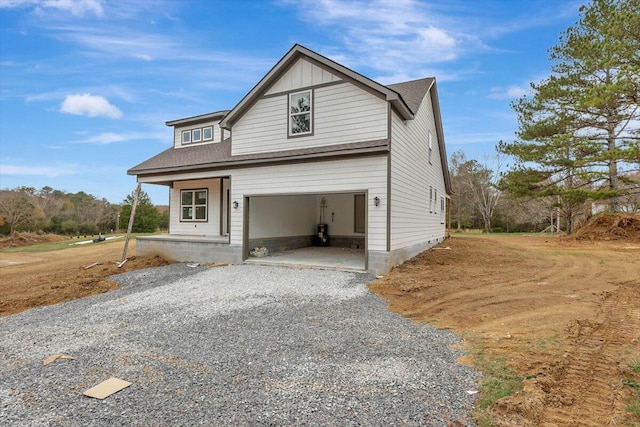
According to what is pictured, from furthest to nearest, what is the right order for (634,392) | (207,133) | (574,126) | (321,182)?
A: (574,126) < (207,133) < (321,182) < (634,392)

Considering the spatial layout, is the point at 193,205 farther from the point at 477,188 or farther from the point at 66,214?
the point at 66,214

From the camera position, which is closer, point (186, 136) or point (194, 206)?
point (194, 206)

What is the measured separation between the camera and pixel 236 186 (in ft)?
38.4

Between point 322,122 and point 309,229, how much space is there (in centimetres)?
653

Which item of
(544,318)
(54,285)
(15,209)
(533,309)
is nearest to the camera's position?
(544,318)

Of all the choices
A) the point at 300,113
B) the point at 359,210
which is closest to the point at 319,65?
the point at 300,113

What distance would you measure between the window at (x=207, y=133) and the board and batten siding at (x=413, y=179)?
962 centimetres

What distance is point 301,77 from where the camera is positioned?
10898 mm

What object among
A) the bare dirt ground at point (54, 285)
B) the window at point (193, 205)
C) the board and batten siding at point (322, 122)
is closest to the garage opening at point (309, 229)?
the board and batten siding at point (322, 122)

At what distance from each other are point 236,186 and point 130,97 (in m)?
11.9

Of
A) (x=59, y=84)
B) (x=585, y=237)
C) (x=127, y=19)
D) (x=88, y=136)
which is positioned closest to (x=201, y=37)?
(x=127, y=19)

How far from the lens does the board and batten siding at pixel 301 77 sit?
10.5 metres

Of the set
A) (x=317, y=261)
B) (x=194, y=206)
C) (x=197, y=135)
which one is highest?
(x=197, y=135)

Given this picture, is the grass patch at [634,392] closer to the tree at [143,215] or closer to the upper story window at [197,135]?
the upper story window at [197,135]
